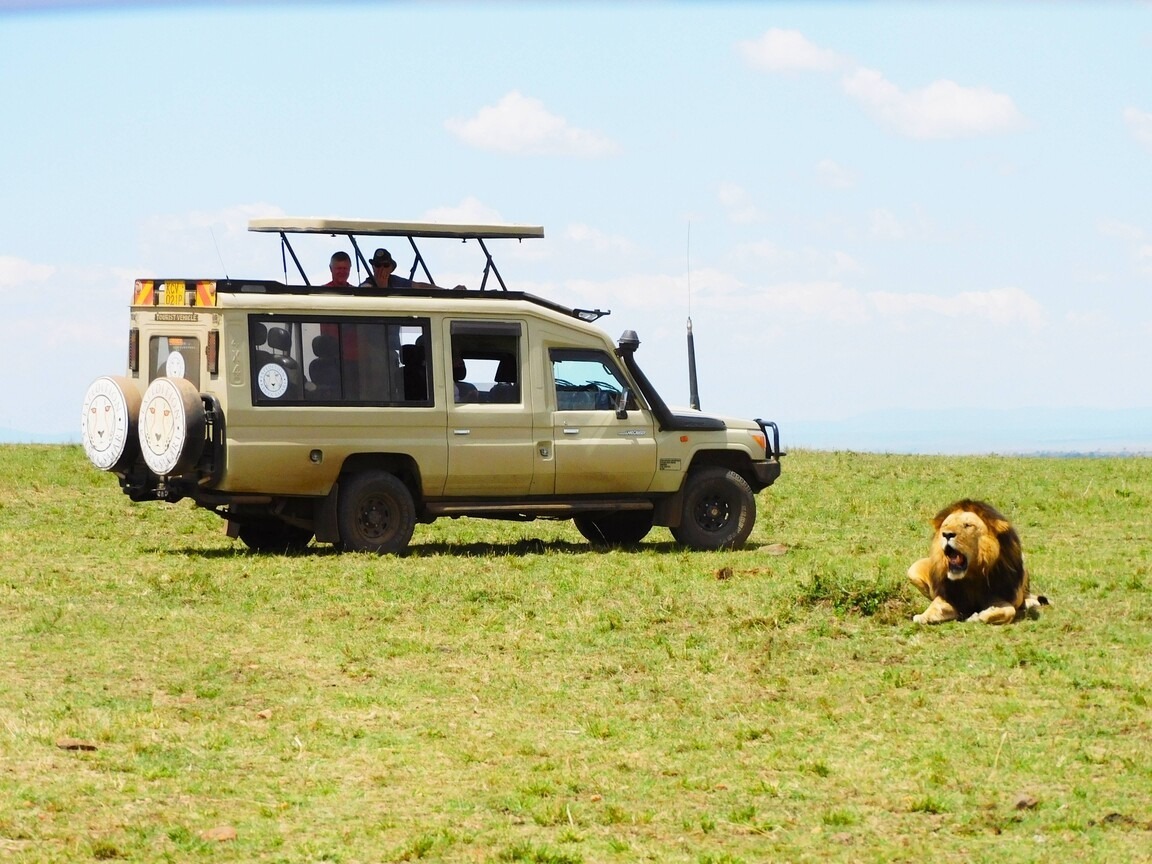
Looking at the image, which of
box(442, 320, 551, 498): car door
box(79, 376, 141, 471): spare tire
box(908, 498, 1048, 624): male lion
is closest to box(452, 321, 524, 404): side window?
box(442, 320, 551, 498): car door

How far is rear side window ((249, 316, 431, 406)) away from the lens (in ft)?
48.8

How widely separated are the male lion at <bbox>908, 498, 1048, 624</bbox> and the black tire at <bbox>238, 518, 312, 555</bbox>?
7.82m

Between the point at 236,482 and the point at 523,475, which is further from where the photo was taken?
the point at 523,475

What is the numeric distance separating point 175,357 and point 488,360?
117 inches

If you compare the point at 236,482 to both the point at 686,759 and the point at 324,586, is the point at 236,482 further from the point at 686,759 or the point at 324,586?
the point at 686,759

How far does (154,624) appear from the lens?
11.6 m

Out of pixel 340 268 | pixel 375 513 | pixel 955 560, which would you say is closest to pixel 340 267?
pixel 340 268

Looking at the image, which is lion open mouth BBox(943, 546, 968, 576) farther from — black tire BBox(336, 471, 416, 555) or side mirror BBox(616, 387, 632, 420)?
black tire BBox(336, 471, 416, 555)

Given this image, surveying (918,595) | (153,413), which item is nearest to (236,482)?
(153,413)

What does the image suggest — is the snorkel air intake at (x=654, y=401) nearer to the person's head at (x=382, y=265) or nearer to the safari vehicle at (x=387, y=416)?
the safari vehicle at (x=387, y=416)

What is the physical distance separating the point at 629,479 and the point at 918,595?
5229 mm

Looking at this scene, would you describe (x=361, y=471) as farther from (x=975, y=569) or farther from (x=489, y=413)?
(x=975, y=569)

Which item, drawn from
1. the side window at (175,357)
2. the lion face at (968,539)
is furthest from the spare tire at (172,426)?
the lion face at (968,539)

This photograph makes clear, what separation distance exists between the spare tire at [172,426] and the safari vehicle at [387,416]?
0.02 meters
